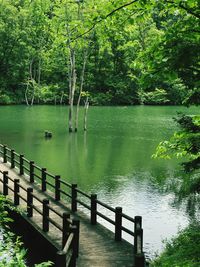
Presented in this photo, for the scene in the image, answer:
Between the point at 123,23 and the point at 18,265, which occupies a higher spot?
the point at 123,23

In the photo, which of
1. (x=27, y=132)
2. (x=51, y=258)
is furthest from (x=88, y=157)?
(x=51, y=258)

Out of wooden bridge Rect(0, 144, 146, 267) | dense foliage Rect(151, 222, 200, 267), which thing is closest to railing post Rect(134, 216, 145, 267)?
wooden bridge Rect(0, 144, 146, 267)

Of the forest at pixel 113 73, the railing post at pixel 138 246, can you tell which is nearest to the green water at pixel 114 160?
the forest at pixel 113 73

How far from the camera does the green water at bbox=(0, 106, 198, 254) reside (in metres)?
18.3

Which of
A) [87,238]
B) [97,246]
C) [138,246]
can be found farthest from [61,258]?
[87,238]

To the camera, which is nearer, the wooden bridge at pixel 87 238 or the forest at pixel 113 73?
the forest at pixel 113 73

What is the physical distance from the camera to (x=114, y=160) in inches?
1182

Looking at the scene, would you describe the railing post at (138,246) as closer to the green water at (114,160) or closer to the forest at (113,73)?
the forest at (113,73)

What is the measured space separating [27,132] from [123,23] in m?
34.6

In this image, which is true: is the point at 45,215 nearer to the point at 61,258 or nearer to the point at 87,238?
the point at 87,238

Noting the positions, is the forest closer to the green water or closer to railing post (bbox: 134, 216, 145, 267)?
the green water

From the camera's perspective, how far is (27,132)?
43.0 m

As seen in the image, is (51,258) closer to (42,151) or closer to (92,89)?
(42,151)

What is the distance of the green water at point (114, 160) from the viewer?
1833cm
